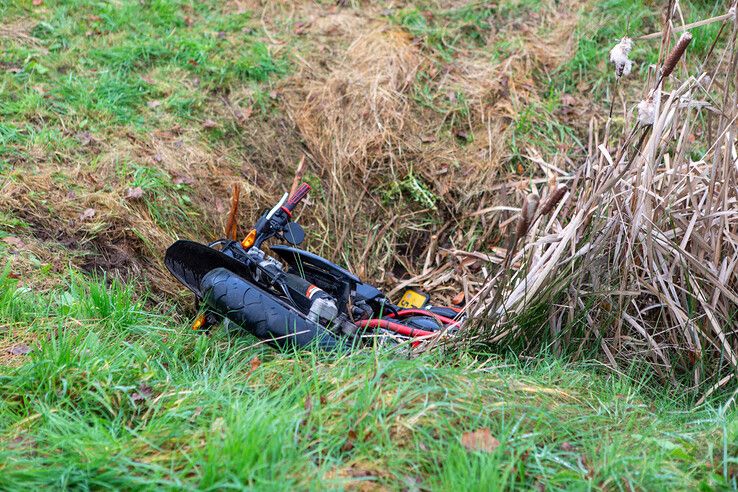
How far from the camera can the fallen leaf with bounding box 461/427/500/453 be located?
2.21 meters

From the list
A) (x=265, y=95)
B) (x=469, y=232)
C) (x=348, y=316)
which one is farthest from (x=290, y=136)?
(x=348, y=316)

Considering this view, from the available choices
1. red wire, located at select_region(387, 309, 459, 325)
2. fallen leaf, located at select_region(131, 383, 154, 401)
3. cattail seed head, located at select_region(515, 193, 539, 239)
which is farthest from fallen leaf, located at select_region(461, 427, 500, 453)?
red wire, located at select_region(387, 309, 459, 325)

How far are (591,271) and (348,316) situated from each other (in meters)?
1.19

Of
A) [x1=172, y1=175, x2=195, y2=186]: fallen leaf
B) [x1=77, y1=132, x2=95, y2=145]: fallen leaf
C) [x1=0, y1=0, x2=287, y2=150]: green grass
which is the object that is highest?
[x1=0, y1=0, x2=287, y2=150]: green grass

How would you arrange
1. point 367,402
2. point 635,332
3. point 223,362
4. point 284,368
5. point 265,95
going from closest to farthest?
point 367,402 < point 284,368 < point 223,362 < point 635,332 < point 265,95

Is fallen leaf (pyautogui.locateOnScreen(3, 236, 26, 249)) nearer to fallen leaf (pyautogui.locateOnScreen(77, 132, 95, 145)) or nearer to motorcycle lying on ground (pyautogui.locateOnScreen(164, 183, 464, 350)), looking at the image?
motorcycle lying on ground (pyautogui.locateOnScreen(164, 183, 464, 350))

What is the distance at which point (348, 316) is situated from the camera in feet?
11.5

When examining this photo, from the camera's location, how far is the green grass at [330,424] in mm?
2115

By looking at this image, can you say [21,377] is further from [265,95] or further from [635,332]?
[265,95]

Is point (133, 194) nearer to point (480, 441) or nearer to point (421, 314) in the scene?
point (421, 314)

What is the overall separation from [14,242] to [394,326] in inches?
81.2

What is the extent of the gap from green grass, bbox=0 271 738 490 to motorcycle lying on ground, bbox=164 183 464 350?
9.2 inches

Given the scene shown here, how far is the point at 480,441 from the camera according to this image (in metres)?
2.24

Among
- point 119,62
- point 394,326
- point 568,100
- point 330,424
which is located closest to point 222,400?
point 330,424
